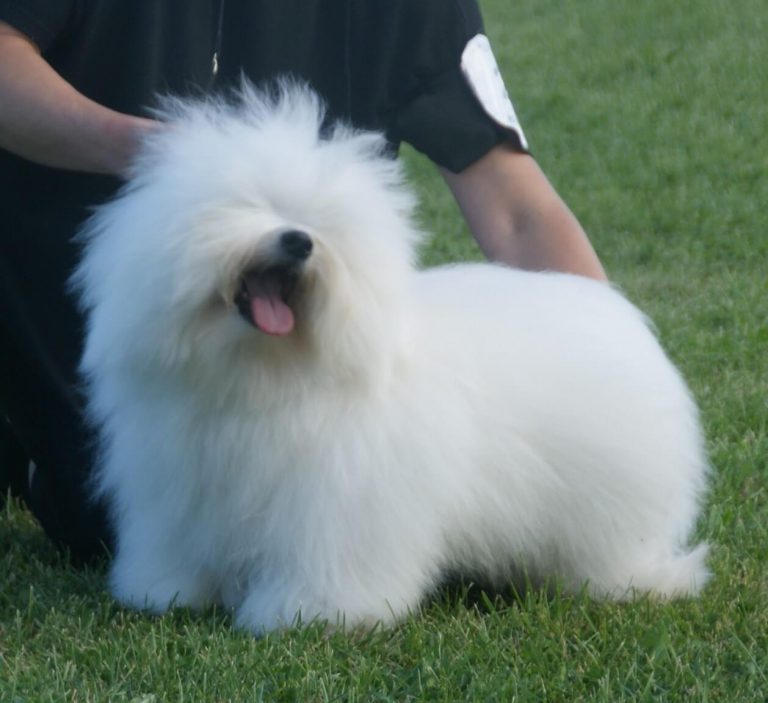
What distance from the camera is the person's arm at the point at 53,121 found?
302 centimetres

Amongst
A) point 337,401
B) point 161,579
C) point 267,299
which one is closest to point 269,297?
point 267,299

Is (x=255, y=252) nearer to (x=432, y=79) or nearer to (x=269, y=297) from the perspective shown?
(x=269, y=297)

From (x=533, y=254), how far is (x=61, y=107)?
1131 mm

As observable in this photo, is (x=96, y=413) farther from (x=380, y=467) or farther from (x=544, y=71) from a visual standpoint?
(x=544, y=71)

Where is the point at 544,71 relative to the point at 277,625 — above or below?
below

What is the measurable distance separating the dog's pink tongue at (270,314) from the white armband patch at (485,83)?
1.17 meters

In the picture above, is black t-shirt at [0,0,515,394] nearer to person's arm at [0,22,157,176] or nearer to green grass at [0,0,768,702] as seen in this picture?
person's arm at [0,22,157,176]

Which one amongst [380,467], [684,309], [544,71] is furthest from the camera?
[544,71]

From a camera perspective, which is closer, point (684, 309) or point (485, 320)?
point (485, 320)

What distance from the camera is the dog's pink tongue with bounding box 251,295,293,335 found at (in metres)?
2.55

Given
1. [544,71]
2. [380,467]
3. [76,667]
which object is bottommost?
[544,71]

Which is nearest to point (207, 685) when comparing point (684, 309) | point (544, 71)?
point (684, 309)

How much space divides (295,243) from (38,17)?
4.02 feet

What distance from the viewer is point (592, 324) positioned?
305 centimetres
